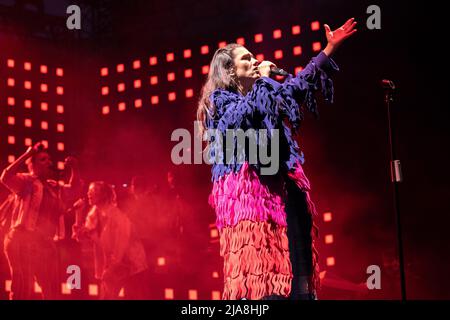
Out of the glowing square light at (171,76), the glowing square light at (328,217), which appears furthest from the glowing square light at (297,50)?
the glowing square light at (328,217)

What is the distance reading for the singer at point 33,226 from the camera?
5488 millimetres

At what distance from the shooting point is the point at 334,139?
519cm

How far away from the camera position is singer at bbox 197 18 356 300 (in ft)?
6.51

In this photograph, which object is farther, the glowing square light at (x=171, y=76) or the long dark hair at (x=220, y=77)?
the glowing square light at (x=171, y=76)

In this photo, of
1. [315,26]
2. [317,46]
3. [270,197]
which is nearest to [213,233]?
[317,46]

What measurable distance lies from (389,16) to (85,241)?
3.38 metres

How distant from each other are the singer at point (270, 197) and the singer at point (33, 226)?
3.78 m

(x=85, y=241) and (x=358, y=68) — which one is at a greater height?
(x=358, y=68)

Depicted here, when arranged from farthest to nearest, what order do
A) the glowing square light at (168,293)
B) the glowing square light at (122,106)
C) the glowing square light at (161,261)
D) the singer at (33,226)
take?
the glowing square light at (122,106) < the glowing square light at (161,261) < the glowing square light at (168,293) < the singer at (33,226)

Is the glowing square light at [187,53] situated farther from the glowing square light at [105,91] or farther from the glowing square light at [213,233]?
the glowing square light at [213,233]

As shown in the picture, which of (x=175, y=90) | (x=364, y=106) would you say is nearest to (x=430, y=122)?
(x=364, y=106)
